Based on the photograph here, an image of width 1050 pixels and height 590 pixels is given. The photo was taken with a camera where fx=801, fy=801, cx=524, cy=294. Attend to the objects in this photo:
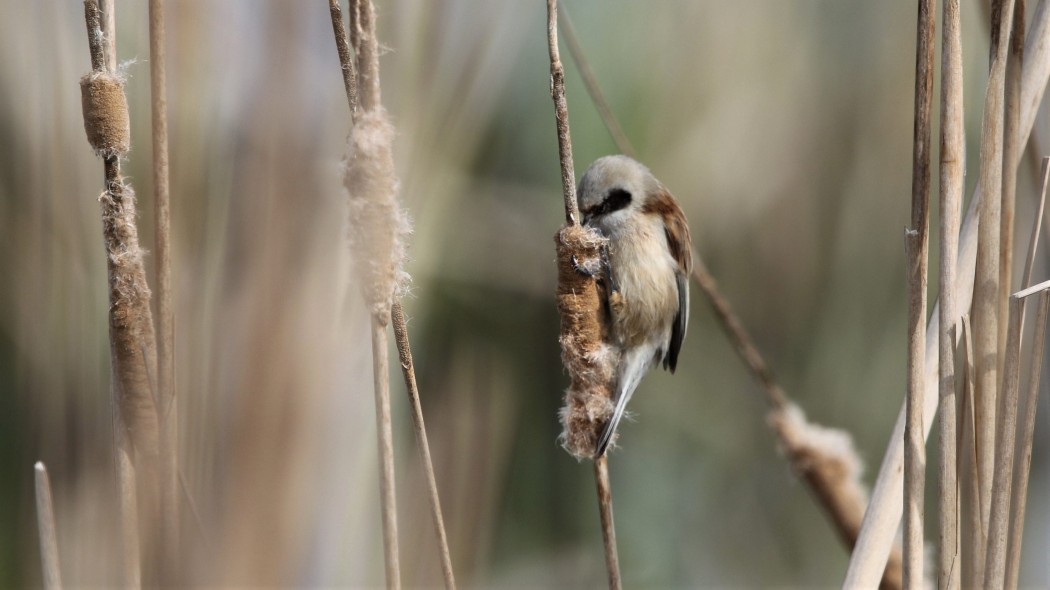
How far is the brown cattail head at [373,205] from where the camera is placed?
79 centimetres

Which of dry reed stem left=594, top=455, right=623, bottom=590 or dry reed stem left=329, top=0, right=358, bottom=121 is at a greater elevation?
dry reed stem left=329, top=0, right=358, bottom=121

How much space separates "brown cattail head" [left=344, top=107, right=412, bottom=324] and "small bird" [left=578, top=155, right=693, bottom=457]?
32.3 inches

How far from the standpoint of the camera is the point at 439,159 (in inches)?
66.5

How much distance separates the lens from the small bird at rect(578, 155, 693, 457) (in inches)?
63.4

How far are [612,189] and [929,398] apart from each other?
783 millimetres

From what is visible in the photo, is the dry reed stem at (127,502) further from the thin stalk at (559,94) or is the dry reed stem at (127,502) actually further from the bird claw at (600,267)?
the bird claw at (600,267)

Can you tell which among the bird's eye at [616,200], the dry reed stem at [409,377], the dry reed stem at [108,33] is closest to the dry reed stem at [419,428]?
the dry reed stem at [409,377]

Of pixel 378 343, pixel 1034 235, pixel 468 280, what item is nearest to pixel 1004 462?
pixel 1034 235

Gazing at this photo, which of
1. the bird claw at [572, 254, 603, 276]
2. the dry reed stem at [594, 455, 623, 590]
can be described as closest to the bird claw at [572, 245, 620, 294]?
the bird claw at [572, 254, 603, 276]

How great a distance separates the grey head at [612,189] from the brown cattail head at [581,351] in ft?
0.87

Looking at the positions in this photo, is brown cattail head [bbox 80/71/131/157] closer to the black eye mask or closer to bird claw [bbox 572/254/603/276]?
bird claw [bbox 572/254/603/276]

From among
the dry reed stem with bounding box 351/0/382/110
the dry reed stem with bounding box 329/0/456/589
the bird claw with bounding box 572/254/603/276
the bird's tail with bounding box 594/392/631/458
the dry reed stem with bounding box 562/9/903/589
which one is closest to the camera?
the dry reed stem with bounding box 351/0/382/110

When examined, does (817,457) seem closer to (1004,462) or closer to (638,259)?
(638,259)

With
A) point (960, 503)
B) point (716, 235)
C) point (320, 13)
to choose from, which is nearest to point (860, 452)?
point (716, 235)
